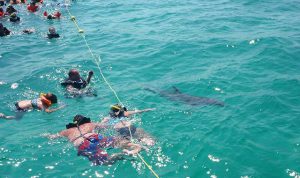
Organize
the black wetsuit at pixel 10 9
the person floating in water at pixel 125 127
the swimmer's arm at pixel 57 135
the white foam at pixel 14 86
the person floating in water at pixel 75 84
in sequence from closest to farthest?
the person floating in water at pixel 125 127
the swimmer's arm at pixel 57 135
the person floating in water at pixel 75 84
the white foam at pixel 14 86
the black wetsuit at pixel 10 9

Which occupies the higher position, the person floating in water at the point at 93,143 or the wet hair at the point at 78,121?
the wet hair at the point at 78,121

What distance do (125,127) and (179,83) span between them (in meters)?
3.69

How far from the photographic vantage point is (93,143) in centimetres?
866

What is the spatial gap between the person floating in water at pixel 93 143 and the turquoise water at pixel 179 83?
207 millimetres

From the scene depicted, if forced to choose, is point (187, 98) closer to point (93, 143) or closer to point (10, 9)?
point (93, 143)

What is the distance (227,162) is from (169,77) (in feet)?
17.8

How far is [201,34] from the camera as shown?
56.4 ft

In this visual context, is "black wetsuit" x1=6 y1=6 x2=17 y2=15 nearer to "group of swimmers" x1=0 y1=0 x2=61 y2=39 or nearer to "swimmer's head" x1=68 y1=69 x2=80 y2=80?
"group of swimmers" x1=0 y1=0 x2=61 y2=39

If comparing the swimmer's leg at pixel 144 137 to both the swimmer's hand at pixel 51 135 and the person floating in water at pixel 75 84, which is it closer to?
the swimmer's hand at pixel 51 135

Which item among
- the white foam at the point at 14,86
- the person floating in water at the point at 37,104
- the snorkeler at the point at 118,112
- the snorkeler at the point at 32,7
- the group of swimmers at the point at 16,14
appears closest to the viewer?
the snorkeler at the point at 118,112

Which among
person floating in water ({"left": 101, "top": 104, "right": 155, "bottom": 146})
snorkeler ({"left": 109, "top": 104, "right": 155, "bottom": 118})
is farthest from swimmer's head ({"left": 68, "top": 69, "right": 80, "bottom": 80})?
snorkeler ({"left": 109, "top": 104, "right": 155, "bottom": 118})

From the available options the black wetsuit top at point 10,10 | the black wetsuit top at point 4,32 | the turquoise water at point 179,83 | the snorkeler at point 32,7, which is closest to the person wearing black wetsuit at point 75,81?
the turquoise water at point 179,83

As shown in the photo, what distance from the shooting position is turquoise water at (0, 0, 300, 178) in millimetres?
8375

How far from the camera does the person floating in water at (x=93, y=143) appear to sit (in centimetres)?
834
